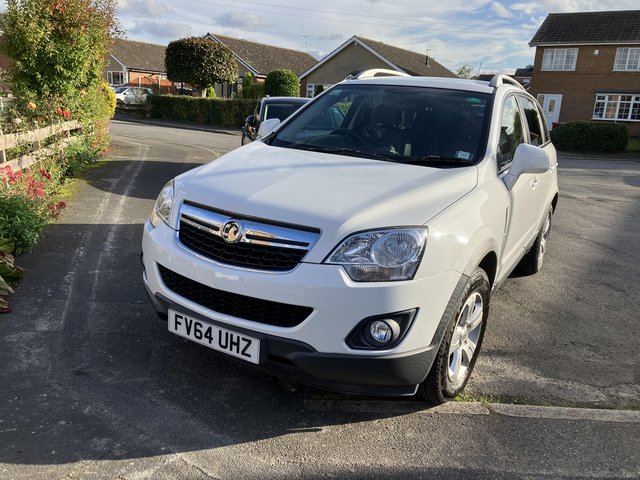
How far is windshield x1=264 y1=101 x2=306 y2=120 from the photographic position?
33.8 feet

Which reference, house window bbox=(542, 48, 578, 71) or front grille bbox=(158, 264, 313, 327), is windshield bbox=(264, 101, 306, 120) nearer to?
front grille bbox=(158, 264, 313, 327)

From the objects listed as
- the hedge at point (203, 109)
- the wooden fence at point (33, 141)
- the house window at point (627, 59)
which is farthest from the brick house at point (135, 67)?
the wooden fence at point (33, 141)

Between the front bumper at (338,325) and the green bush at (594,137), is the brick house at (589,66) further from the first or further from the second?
Answer: the front bumper at (338,325)

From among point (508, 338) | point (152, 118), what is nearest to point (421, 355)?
point (508, 338)

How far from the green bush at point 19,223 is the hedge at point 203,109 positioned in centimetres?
2261

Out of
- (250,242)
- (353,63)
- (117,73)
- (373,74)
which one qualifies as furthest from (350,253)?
(117,73)

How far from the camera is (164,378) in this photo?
3316mm

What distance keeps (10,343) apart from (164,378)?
1165 millimetres

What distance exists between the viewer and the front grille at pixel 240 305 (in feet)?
8.66

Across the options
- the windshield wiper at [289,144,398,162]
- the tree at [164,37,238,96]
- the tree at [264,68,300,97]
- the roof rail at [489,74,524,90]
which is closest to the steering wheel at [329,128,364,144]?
the windshield wiper at [289,144,398,162]

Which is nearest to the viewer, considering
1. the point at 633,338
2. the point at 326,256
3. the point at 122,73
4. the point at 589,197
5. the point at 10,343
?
the point at 326,256

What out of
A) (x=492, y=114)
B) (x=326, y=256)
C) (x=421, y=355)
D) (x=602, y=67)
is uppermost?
(x=602, y=67)

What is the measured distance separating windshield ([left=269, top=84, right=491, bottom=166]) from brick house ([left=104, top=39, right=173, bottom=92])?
49.5 metres

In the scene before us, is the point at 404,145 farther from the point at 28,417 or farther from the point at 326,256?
the point at 28,417
